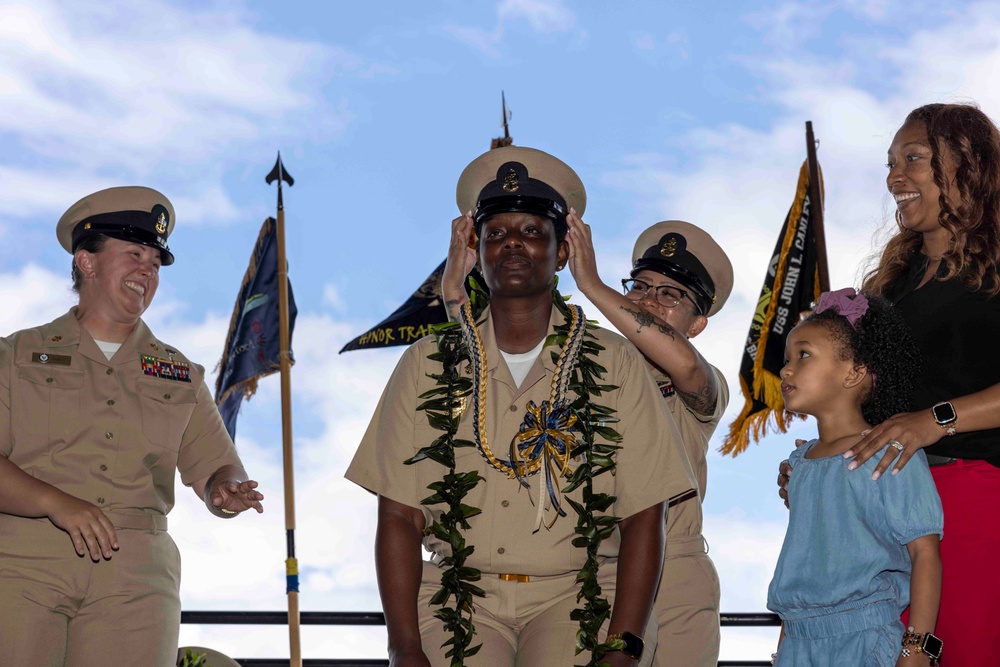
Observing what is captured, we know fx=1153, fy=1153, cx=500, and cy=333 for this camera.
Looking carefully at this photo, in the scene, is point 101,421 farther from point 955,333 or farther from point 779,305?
point 779,305

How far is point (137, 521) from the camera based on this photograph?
519cm

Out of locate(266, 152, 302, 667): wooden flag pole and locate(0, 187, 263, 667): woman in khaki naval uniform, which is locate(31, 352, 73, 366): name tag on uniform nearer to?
locate(0, 187, 263, 667): woman in khaki naval uniform

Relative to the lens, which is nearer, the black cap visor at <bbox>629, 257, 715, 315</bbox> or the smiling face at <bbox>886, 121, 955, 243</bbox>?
the smiling face at <bbox>886, 121, 955, 243</bbox>

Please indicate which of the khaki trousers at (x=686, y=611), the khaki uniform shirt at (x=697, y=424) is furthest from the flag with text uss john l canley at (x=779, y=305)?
the khaki trousers at (x=686, y=611)

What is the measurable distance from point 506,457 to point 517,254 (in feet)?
2.51

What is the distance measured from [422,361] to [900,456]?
1.78 metres

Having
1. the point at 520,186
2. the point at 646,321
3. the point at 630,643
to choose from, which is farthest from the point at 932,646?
the point at 520,186

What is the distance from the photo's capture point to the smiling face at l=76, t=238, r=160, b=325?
5.58 meters

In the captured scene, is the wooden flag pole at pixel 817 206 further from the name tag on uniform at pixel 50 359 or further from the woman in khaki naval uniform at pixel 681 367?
the name tag on uniform at pixel 50 359

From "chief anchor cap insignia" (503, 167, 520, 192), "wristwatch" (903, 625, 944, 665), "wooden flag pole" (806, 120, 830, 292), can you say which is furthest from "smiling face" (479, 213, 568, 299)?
"wooden flag pole" (806, 120, 830, 292)

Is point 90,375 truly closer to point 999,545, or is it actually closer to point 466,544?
point 466,544

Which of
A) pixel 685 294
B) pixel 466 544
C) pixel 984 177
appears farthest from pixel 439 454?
pixel 984 177

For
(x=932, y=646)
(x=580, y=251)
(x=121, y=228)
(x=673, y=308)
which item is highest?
(x=121, y=228)

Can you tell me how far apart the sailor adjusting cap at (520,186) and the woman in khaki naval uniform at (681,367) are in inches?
4.6
